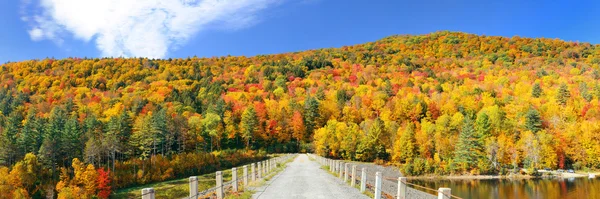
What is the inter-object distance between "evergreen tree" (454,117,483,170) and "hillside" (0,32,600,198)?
0.23m

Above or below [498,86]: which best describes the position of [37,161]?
below

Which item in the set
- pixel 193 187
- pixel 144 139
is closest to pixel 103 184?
pixel 144 139

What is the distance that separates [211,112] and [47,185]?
155ft

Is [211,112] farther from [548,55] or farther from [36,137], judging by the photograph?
[548,55]

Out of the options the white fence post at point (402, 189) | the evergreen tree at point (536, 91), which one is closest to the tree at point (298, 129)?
the evergreen tree at point (536, 91)

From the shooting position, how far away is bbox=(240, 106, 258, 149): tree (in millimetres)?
96500

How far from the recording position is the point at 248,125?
3804 inches

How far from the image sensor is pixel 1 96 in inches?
5295

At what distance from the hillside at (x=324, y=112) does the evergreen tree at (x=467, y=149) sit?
227 mm

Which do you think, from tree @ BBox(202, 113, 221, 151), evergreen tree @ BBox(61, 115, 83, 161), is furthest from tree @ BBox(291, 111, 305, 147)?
evergreen tree @ BBox(61, 115, 83, 161)

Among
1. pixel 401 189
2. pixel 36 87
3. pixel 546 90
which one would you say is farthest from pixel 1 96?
pixel 546 90

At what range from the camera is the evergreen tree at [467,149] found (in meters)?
72.8

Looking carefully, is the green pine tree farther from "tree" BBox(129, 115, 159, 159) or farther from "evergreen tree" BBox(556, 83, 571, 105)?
"evergreen tree" BBox(556, 83, 571, 105)

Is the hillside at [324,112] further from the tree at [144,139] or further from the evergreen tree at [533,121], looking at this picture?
the evergreen tree at [533,121]
